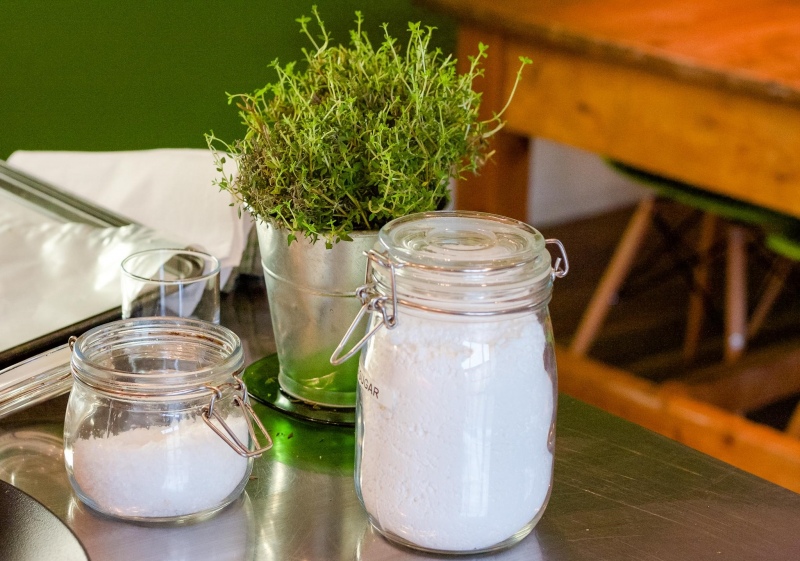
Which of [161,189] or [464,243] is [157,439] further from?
[161,189]

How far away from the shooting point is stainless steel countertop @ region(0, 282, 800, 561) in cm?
54

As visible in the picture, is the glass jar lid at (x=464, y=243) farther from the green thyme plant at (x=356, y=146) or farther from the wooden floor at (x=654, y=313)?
the wooden floor at (x=654, y=313)

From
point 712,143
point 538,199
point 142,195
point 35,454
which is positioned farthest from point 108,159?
point 538,199

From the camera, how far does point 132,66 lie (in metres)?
1.55

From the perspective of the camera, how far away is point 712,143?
166 cm

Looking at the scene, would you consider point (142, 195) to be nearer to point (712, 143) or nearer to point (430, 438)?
point (430, 438)

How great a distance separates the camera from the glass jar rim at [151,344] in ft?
1.76

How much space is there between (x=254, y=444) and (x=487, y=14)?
1.51 metres

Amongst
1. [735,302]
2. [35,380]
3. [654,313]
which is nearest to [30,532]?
[35,380]

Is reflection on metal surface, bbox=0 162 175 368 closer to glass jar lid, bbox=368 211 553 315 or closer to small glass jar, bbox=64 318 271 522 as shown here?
small glass jar, bbox=64 318 271 522

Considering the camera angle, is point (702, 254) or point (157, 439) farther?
point (702, 254)

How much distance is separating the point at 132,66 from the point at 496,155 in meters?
0.82

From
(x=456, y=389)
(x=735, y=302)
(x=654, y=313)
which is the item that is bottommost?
(x=654, y=313)

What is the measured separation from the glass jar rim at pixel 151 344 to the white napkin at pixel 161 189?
292 millimetres
